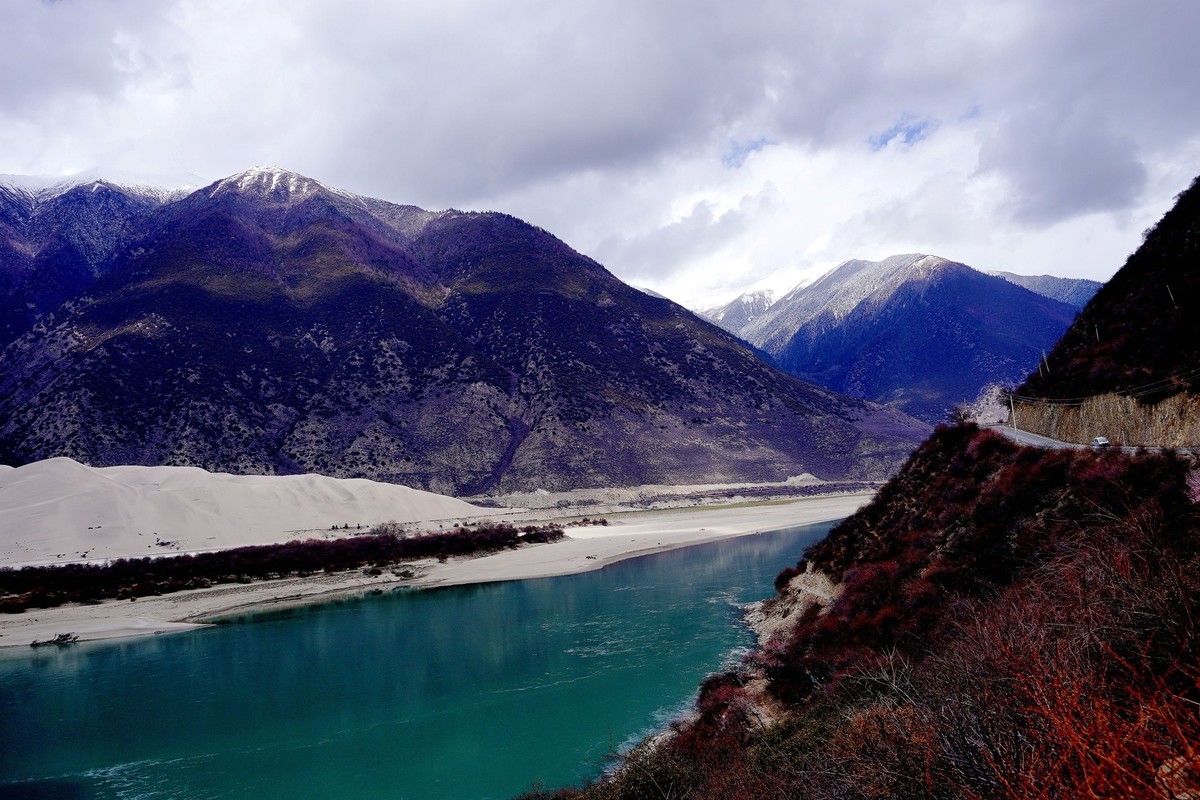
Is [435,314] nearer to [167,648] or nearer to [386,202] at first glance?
[386,202]

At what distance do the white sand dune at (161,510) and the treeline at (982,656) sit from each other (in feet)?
156

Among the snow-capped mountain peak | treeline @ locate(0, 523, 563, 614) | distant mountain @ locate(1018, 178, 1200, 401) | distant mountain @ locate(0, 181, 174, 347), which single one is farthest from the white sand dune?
the snow-capped mountain peak

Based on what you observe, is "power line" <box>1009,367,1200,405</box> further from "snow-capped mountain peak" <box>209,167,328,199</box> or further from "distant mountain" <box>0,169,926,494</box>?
"snow-capped mountain peak" <box>209,167,328,199</box>

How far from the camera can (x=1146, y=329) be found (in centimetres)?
2389

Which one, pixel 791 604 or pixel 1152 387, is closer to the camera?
pixel 1152 387

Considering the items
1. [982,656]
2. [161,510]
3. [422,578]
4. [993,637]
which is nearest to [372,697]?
[993,637]

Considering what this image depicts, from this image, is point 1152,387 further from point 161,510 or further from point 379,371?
point 379,371

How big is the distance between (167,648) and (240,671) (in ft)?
24.0

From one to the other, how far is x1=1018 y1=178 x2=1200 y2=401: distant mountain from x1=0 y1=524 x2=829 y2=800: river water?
51.2ft

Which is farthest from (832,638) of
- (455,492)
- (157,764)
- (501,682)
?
(455,492)

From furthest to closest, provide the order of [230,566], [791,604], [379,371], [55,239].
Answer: [55,239] < [379,371] < [230,566] < [791,604]

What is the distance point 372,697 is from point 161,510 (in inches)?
1655

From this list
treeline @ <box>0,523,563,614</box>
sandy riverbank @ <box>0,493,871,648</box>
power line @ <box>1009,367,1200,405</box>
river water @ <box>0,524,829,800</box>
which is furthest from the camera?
treeline @ <box>0,523,563,614</box>

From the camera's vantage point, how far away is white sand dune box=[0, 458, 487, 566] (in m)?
49.5
